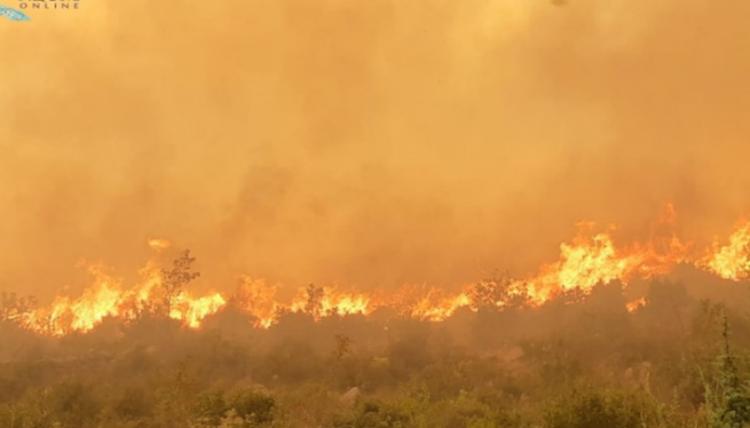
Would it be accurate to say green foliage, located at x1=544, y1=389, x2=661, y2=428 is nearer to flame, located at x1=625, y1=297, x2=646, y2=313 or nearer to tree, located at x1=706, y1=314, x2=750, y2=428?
tree, located at x1=706, y1=314, x2=750, y2=428

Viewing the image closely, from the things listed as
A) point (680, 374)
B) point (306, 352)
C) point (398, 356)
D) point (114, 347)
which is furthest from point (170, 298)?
point (680, 374)

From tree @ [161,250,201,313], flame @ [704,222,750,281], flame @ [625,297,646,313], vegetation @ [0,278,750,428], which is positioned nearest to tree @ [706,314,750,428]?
vegetation @ [0,278,750,428]

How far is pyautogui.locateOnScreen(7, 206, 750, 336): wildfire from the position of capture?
48281 mm

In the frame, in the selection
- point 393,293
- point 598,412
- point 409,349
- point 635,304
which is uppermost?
point 393,293

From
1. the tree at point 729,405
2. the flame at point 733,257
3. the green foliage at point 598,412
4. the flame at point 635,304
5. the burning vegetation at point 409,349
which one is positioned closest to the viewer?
the tree at point 729,405

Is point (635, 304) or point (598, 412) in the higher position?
point (635, 304)

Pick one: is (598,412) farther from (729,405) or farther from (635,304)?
(635,304)

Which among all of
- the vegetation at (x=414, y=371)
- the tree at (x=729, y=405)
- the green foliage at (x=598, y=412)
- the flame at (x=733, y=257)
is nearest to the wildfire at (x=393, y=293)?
the flame at (x=733, y=257)

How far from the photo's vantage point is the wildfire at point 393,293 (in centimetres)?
4828

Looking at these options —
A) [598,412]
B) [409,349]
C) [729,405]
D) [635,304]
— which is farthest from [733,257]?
[729,405]

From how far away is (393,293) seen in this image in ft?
190

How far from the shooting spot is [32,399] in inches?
904

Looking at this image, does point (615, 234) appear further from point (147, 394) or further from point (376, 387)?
point (147, 394)

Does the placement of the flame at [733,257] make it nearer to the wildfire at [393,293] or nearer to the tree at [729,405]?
the wildfire at [393,293]
